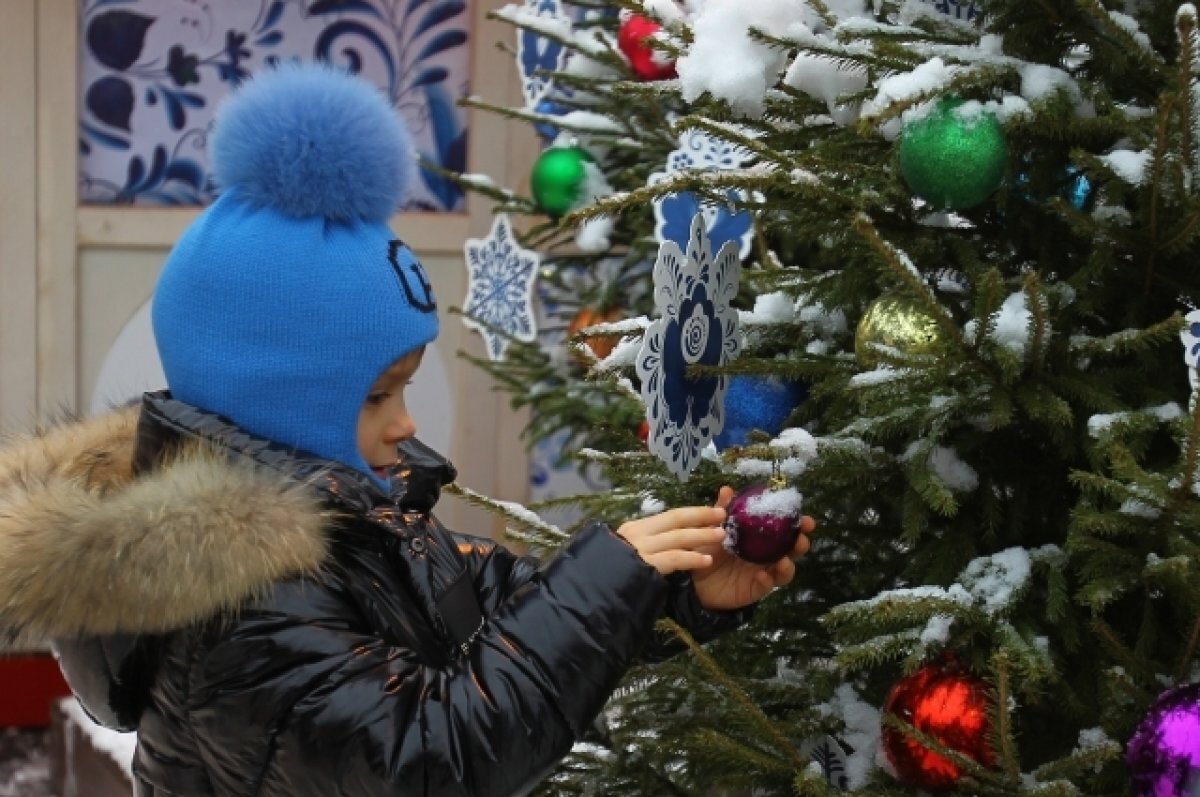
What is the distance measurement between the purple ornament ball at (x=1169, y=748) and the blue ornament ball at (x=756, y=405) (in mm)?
609

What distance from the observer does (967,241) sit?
5.97 feet

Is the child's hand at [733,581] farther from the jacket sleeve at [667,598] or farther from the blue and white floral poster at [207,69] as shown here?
the blue and white floral poster at [207,69]

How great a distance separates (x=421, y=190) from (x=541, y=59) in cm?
137

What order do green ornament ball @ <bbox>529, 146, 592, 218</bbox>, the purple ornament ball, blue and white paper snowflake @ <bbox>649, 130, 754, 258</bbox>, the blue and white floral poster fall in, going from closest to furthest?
the purple ornament ball → blue and white paper snowflake @ <bbox>649, 130, 754, 258</bbox> → green ornament ball @ <bbox>529, 146, 592, 218</bbox> → the blue and white floral poster

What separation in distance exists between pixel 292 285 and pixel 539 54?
2.56 meters

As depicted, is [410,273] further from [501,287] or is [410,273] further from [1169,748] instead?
[501,287]

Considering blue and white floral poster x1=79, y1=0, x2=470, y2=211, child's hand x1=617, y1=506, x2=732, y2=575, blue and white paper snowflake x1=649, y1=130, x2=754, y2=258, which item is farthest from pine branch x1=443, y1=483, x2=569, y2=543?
blue and white floral poster x1=79, y1=0, x2=470, y2=211

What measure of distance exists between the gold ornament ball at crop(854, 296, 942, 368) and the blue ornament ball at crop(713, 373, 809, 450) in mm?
203

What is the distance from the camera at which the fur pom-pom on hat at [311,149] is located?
5.39ft

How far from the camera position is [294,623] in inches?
60.3

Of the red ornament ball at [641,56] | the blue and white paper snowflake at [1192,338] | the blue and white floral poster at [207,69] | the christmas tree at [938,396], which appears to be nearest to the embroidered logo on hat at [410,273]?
the christmas tree at [938,396]

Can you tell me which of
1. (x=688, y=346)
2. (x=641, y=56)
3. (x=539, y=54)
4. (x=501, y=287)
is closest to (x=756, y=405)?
(x=688, y=346)

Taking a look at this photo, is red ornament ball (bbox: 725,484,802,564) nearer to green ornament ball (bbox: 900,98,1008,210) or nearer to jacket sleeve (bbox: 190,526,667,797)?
jacket sleeve (bbox: 190,526,667,797)

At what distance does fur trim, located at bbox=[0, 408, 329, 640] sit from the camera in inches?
59.6
